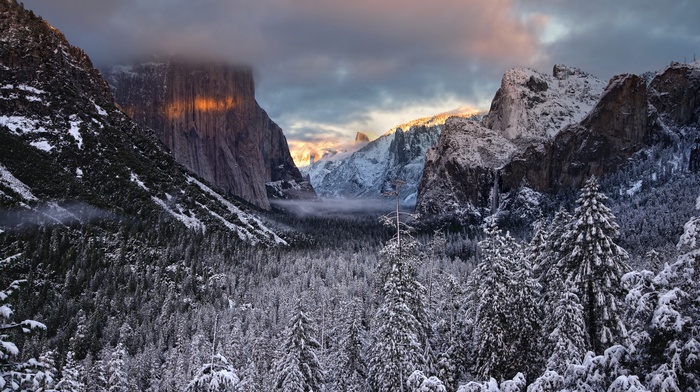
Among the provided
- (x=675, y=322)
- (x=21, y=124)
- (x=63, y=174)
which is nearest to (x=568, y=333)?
(x=675, y=322)

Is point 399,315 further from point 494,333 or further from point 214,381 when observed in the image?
point 214,381

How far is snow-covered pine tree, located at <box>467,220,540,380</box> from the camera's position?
2788cm

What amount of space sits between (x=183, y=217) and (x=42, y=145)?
2136 inches

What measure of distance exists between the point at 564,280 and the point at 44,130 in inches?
7899

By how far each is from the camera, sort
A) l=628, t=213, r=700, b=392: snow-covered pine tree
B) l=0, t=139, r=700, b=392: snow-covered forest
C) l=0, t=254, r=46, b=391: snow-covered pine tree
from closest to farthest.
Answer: l=0, t=254, r=46, b=391: snow-covered pine tree < l=628, t=213, r=700, b=392: snow-covered pine tree < l=0, t=139, r=700, b=392: snow-covered forest

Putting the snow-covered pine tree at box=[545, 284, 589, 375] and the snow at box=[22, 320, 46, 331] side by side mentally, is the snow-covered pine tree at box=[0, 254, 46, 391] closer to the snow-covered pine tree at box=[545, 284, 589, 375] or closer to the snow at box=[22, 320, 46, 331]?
the snow at box=[22, 320, 46, 331]

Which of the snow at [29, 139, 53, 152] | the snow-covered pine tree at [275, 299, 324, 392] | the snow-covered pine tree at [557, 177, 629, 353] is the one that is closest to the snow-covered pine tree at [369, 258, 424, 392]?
the snow-covered pine tree at [275, 299, 324, 392]

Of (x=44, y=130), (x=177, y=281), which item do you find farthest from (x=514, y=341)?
(x=44, y=130)

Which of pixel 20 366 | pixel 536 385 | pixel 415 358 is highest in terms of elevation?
pixel 20 366

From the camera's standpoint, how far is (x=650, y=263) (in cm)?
3691

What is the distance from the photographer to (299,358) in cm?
3312

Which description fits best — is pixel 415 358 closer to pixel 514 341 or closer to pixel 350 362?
pixel 514 341

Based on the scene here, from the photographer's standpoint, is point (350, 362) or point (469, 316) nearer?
point (469, 316)

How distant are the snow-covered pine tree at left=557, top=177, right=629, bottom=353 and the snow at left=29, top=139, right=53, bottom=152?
7476 inches
